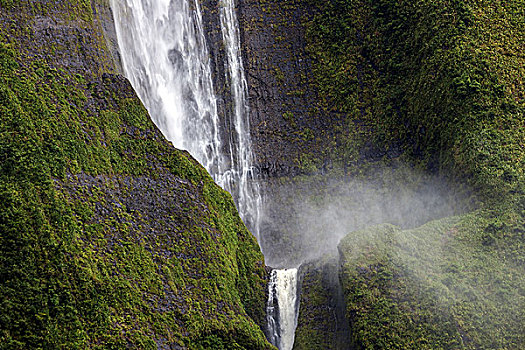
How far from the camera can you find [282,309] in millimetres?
21172

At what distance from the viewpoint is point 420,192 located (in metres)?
26.0

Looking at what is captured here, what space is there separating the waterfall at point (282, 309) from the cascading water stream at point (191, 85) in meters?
6.24

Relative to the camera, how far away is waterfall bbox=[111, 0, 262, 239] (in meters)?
25.6

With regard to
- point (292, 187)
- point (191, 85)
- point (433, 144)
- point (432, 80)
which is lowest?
point (292, 187)

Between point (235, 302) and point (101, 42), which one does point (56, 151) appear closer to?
point (101, 42)

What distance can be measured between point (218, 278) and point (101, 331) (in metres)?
4.91

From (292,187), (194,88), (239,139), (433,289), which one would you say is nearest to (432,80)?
(292,187)

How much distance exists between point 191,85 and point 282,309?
12223 mm

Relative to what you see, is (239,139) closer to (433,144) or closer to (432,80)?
(433,144)

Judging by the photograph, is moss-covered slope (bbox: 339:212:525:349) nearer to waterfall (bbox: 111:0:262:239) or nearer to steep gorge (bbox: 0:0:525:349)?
steep gorge (bbox: 0:0:525:349)

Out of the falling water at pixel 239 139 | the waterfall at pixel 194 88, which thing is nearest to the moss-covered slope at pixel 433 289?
the falling water at pixel 239 139

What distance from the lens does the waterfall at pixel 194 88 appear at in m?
25.6

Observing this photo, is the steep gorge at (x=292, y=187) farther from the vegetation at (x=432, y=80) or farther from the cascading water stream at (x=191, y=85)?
the cascading water stream at (x=191, y=85)

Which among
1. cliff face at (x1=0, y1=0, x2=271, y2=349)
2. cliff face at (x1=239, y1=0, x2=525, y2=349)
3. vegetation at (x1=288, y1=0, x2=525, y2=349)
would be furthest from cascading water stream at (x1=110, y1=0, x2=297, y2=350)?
vegetation at (x1=288, y1=0, x2=525, y2=349)
